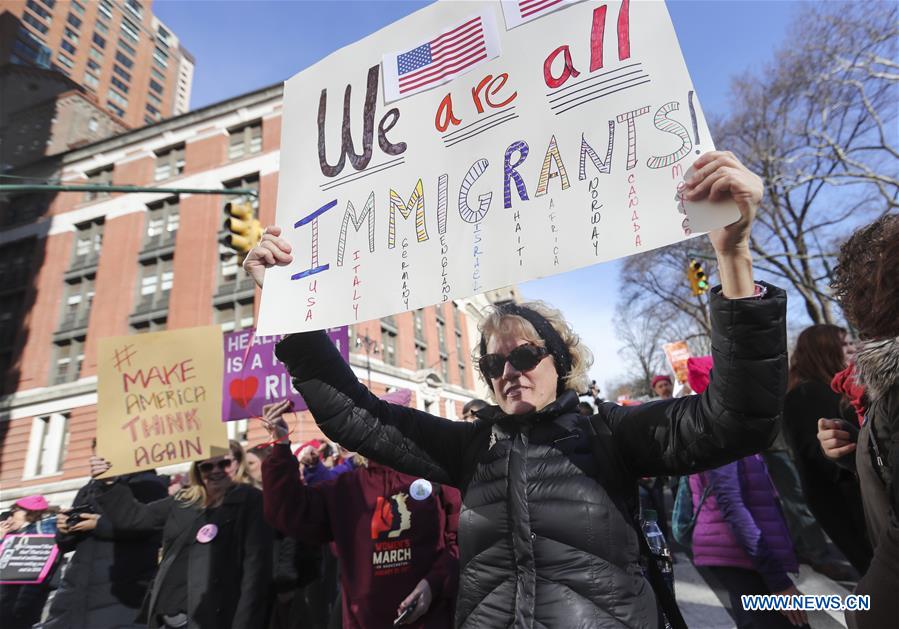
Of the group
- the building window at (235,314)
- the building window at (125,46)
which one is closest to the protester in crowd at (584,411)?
the building window at (125,46)

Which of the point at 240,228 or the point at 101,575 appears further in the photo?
the point at 240,228

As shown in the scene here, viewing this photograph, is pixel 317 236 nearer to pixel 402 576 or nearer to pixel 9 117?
pixel 402 576

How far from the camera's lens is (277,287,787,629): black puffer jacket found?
1155mm

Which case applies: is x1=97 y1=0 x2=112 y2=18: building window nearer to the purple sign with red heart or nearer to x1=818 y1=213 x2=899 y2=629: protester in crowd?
the purple sign with red heart

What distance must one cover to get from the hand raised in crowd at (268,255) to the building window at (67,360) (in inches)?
1122

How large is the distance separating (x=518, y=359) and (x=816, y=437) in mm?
1717

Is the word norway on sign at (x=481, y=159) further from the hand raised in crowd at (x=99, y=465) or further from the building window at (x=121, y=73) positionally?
the building window at (x=121, y=73)

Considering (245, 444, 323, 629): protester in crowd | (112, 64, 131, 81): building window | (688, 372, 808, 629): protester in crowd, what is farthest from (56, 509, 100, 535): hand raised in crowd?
(112, 64, 131, 81): building window

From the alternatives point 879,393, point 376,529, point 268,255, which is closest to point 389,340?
point 376,529

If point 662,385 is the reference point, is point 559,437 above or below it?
below

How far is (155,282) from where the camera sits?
2514 centimetres

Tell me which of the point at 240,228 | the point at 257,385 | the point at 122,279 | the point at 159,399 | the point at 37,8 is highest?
the point at 122,279

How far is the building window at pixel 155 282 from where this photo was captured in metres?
24.5

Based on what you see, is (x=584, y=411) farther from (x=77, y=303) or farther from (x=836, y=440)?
(x=77, y=303)
